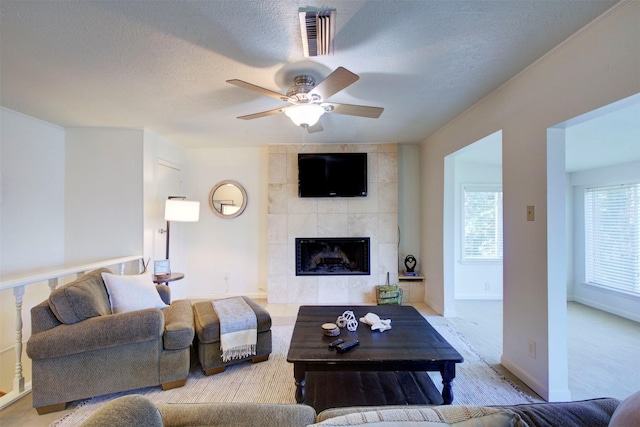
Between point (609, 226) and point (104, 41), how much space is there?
5.98m

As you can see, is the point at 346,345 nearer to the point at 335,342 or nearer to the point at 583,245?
the point at 335,342

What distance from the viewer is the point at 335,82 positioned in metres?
1.81

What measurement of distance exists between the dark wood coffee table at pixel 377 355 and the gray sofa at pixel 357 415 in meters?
0.84

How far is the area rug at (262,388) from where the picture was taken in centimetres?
201

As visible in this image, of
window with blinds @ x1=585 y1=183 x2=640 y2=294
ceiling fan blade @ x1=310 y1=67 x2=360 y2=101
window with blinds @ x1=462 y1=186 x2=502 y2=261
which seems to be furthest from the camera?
window with blinds @ x1=462 y1=186 x2=502 y2=261

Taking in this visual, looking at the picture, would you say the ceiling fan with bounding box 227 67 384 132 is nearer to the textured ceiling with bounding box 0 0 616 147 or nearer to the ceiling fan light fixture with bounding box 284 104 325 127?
Result: the ceiling fan light fixture with bounding box 284 104 325 127

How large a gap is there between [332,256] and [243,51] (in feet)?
10.7

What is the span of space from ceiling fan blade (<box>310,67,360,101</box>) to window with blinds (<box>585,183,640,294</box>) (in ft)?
14.2

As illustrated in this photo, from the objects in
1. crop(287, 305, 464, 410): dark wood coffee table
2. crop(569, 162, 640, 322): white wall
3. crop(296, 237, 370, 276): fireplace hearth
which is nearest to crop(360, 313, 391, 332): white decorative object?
crop(287, 305, 464, 410): dark wood coffee table

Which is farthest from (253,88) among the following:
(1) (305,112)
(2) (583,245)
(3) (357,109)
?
(2) (583,245)

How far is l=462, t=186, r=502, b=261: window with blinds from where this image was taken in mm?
4547

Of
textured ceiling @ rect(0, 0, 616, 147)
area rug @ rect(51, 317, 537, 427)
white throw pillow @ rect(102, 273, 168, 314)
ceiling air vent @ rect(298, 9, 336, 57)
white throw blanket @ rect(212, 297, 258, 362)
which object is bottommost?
area rug @ rect(51, 317, 537, 427)

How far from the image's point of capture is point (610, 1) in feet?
4.72

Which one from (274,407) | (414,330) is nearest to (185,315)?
(274,407)
